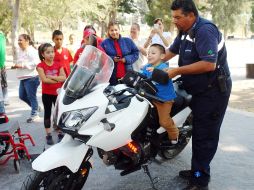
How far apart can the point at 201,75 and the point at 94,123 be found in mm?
1202

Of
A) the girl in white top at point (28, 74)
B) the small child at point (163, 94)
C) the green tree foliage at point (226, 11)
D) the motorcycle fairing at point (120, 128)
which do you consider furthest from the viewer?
the green tree foliage at point (226, 11)

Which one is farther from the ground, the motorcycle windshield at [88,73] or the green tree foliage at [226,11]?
the green tree foliage at [226,11]

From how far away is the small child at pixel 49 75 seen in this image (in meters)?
5.54

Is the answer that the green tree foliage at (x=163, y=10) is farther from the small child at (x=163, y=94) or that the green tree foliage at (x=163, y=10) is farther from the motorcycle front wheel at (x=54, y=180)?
the motorcycle front wheel at (x=54, y=180)

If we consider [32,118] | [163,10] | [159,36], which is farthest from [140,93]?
[163,10]

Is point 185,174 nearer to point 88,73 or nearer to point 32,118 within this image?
point 88,73

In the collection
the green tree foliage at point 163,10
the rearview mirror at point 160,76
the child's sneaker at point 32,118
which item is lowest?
the child's sneaker at point 32,118

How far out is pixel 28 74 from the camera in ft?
22.4

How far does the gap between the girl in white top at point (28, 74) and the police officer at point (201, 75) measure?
141 inches

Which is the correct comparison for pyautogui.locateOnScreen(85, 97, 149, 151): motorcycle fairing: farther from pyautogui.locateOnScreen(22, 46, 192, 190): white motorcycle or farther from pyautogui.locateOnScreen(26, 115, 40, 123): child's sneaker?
pyautogui.locateOnScreen(26, 115, 40, 123): child's sneaker

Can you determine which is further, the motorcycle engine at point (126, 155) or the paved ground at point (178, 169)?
the paved ground at point (178, 169)

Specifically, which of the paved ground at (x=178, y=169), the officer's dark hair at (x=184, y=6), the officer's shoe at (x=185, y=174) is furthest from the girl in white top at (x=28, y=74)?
the officer's dark hair at (x=184, y=6)

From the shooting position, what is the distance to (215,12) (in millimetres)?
57844

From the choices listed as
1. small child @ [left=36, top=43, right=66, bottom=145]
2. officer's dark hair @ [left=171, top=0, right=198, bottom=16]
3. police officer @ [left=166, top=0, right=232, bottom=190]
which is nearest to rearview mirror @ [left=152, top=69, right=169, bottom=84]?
police officer @ [left=166, top=0, right=232, bottom=190]
